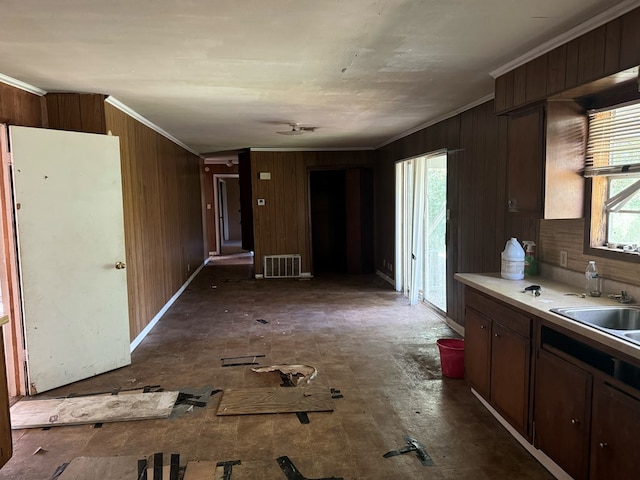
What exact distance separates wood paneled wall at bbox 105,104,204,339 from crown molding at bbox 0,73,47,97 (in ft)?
1.60

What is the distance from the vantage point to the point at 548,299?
2.44 meters

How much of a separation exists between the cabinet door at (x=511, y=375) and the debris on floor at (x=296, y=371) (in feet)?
4.58

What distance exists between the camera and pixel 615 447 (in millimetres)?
1769

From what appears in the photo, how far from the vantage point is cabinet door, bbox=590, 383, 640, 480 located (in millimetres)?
1681

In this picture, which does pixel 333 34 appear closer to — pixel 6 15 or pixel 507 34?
pixel 507 34

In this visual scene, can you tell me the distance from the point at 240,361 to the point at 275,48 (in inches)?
104

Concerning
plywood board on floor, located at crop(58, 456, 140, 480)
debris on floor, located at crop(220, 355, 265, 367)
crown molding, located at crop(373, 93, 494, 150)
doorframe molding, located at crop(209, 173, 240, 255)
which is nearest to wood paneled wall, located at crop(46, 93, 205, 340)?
debris on floor, located at crop(220, 355, 265, 367)

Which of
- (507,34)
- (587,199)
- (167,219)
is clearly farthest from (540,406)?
(167,219)

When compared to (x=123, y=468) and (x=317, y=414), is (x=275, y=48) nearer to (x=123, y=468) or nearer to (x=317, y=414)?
(x=317, y=414)

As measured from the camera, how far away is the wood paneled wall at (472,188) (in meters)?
3.74

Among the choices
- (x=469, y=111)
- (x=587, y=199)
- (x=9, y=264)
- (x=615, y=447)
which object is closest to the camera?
(x=615, y=447)

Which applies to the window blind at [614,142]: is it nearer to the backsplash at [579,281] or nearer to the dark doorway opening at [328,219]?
the backsplash at [579,281]

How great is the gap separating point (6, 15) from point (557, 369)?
313cm

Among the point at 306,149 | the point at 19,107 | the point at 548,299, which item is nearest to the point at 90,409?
the point at 19,107
